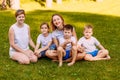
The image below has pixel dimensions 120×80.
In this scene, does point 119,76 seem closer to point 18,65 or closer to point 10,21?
point 18,65

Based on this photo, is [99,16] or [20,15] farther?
[99,16]

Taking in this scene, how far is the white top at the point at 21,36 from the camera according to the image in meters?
8.30

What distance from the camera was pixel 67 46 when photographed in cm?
812

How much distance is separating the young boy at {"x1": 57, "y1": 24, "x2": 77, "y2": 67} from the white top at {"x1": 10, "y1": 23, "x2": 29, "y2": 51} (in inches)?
33.1

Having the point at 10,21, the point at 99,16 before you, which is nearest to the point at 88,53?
the point at 10,21

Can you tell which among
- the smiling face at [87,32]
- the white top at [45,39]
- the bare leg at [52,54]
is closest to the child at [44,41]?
the white top at [45,39]

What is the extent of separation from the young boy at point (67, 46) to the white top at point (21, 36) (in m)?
0.84

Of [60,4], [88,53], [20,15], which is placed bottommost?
[60,4]

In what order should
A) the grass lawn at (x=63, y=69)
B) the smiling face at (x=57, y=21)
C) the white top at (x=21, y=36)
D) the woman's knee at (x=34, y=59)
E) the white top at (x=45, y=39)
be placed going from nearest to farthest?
the grass lawn at (x=63, y=69) < the smiling face at (x=57, y=21) < the woman's knee at (x=34, y=59) < the white top at (x=21, y=36) < the white top at (x=45, y=39)

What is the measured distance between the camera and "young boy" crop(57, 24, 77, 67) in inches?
311

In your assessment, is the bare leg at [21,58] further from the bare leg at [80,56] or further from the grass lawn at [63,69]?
the bare leg at [80,56]

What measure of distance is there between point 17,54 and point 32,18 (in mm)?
7269

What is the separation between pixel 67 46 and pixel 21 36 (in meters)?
1.09

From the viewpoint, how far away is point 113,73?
750 centimetres
